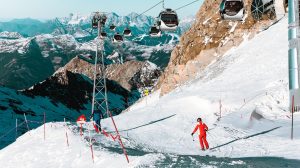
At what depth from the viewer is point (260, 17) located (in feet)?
201

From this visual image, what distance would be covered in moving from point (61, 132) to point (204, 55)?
4414 cm

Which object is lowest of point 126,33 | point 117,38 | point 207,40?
point 117,38

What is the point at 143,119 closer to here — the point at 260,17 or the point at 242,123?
the point at 242,123

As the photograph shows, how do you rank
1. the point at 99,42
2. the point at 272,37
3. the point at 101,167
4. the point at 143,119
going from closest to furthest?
the point at 101,167 < the point at 143,119 < the point at 99,42 < the point at 272,37

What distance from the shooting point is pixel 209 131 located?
86.2ft

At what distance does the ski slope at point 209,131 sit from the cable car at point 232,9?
22.1ft

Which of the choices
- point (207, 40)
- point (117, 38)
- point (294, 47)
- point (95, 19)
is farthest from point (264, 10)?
point (294, 47)

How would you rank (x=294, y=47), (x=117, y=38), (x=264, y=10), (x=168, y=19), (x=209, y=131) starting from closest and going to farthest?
(x=294, y=47) → (x=209, y=131) → (x=168, y=19) → (x=117, y=38) → (x=264, y=10)

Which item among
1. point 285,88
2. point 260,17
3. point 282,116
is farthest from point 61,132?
point 260,17

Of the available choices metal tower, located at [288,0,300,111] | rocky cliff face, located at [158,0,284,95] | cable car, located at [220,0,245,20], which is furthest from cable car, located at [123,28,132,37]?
metal tower, located at [288,0,300,111]

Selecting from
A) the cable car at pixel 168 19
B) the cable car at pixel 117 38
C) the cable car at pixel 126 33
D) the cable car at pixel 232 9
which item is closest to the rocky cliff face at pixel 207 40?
the cable car at pixel 126 33

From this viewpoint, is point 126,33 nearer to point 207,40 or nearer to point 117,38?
point 117,38

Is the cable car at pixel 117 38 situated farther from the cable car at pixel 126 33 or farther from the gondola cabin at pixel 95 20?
the gondola cabin at pixel 95 20

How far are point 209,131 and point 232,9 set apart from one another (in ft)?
24.0
